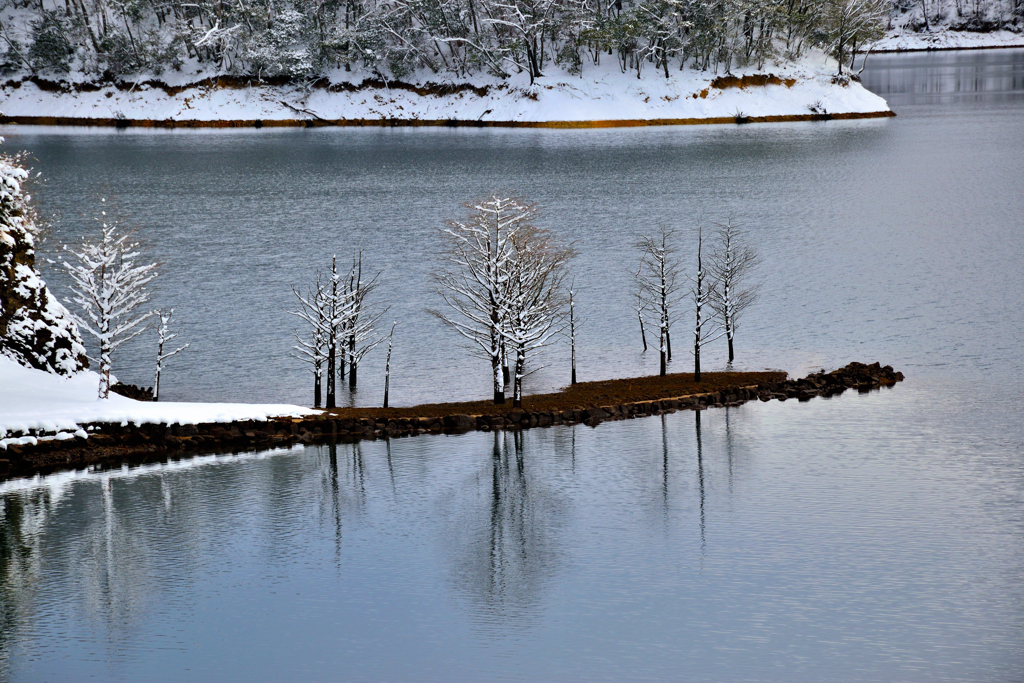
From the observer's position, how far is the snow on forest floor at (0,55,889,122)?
152375 millimetres

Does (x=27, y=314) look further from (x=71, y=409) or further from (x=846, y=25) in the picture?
(x=846, y=25)

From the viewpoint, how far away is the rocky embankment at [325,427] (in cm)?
3884

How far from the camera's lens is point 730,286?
53.6 metres

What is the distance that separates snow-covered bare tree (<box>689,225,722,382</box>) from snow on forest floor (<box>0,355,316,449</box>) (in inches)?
675

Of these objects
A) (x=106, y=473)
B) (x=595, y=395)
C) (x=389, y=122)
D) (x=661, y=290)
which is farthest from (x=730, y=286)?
(x=389, y=122)

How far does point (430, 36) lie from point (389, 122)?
14.4 m

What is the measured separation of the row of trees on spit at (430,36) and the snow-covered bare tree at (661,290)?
88302mm

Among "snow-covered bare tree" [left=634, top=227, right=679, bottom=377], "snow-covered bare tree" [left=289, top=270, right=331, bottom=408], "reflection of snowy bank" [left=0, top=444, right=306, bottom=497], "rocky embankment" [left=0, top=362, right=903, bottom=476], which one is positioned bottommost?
"reflection of snowy bank" [left=0, top=444, right=306, bottom=497]

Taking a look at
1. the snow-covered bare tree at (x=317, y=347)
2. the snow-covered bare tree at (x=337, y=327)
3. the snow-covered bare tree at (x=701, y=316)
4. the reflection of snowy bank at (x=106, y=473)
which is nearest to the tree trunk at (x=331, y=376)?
the snow-covered bare tree at (x=337, y=327)

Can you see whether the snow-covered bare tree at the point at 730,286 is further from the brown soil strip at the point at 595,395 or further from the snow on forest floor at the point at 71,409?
the snow on forest floor at the point at 71,409

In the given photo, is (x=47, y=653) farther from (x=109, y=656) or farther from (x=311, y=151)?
(x=311, y=151)

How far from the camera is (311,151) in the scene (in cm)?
13062

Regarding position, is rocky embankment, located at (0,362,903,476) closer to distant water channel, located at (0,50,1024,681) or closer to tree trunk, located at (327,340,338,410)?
distant water channel, located at (0,50,1024,681)

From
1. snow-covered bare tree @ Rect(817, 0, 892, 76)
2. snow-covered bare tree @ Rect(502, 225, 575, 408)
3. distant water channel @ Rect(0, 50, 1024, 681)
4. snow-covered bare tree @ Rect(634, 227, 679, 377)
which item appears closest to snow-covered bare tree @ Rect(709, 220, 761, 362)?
distant water channel @ Rect(0, 50, 1024, 681)
